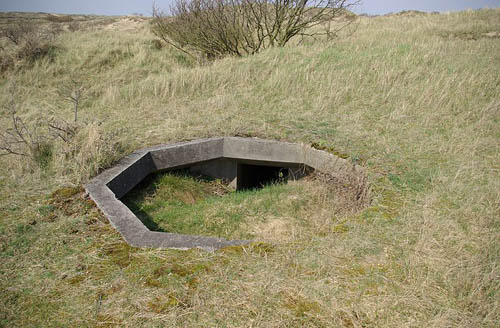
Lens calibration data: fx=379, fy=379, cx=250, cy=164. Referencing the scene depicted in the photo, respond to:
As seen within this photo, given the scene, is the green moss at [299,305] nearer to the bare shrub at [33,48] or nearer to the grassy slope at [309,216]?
the grassy slope at [309,216]

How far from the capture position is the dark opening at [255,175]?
6445mm

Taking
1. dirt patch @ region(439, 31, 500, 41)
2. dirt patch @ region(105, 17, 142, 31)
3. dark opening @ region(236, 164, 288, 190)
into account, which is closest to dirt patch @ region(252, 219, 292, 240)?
dark opening @ region(236, 164, 288, 190)

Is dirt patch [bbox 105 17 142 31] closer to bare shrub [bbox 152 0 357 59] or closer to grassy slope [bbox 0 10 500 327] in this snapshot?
bare shrub [bbox 152 0 357 59]

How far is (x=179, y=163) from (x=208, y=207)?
966 mm

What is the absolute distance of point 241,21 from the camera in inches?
419

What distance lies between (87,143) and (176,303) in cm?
291

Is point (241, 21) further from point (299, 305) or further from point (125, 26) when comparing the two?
point (125, 26)

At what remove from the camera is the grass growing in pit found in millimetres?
4359

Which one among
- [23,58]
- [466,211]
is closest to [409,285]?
[466,211]

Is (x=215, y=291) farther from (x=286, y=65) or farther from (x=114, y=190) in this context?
(x=286, y=65)

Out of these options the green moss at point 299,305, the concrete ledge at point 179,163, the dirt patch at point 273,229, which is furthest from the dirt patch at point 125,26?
the green moss at point 299,305

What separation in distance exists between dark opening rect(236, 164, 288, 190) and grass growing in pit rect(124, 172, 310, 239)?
3.14ft

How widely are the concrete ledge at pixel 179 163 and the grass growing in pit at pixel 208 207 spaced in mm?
227

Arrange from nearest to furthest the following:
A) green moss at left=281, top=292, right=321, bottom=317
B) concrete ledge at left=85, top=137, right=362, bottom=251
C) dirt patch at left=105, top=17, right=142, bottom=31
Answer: green moss at left=281, top=292, right=321, bottom=317 → concrete ledge at left=85, top=137, right=362, bottom=251 → dirt patch at left=105, top=17, right=142, bottom=31
